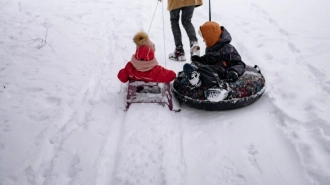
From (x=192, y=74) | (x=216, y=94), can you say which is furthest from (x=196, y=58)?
(x=216, y=94)

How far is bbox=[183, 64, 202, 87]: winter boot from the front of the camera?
302 centimetres

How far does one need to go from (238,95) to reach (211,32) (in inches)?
37.8

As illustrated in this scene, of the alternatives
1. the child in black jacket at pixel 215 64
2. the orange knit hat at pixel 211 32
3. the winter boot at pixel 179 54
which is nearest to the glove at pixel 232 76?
the child in black jacket at pixel 215 64

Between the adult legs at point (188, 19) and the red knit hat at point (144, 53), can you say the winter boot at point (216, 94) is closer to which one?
the red knit hat at point (144, 53)

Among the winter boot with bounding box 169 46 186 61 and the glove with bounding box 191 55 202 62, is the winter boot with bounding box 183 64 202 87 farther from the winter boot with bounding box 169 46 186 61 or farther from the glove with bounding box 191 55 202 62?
the winter boot with bounding box 169 46 186 61

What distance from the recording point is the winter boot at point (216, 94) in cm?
295

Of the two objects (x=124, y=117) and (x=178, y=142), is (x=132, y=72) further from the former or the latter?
(x=178, y=142)

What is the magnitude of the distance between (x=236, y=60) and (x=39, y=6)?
19.1ft

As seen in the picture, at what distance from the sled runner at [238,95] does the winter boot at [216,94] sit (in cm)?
5

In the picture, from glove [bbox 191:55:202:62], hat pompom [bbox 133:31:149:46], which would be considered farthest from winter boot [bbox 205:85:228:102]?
hat pompom [bbox 133:31:149:46]

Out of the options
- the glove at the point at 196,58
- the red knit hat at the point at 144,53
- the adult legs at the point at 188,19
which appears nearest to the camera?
the red knit hat at the point at 144,53

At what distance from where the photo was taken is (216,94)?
296 centimetres

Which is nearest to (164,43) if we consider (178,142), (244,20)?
(244,20)

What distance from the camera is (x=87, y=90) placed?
361 centimetres
